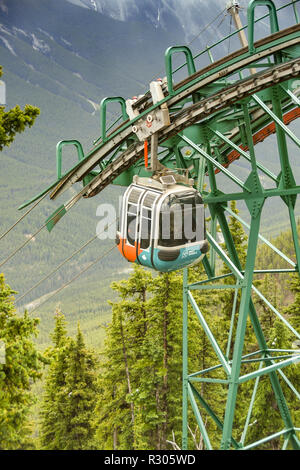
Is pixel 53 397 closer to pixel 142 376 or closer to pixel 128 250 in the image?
pixel 142 376

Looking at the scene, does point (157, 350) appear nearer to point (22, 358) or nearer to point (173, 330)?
point (173, 330)

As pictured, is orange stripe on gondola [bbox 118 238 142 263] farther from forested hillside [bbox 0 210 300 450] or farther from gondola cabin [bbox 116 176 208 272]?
forested hillside [bbox 0 210 300 450]

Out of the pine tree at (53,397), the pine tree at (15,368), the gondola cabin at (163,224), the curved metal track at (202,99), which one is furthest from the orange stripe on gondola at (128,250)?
the pine tree at (53,397)

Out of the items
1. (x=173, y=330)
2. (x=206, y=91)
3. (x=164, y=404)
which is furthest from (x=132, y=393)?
(x=206, y=91)

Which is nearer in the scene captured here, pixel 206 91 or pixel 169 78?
pixel 169 78
